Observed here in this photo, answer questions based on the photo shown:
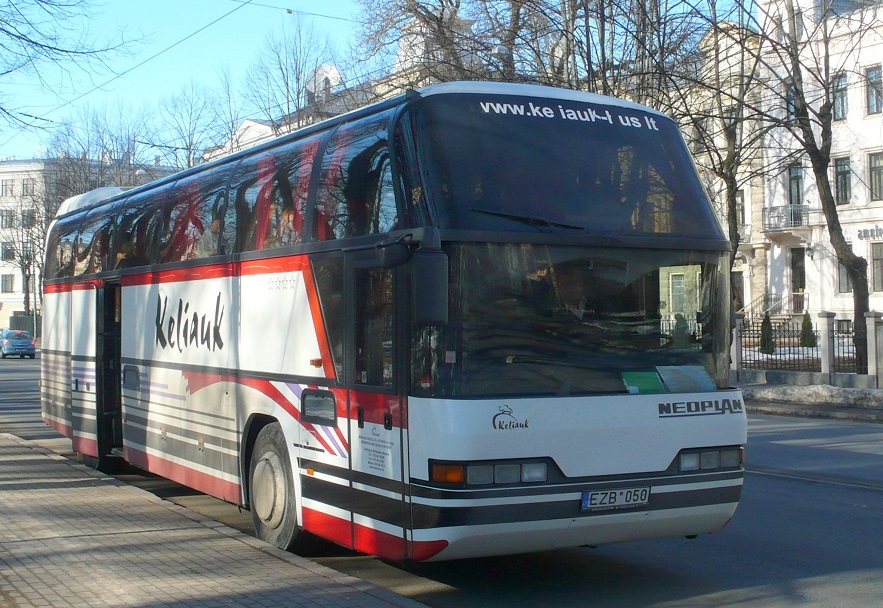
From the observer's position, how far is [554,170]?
7.08m

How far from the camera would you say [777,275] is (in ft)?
172

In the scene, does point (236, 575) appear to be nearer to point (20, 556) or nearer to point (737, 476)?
point (20, 556)

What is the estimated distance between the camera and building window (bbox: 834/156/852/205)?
4722 centimetres

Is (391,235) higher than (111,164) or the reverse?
the reverse

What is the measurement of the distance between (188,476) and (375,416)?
4226mm

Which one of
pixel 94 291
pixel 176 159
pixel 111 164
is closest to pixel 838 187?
pixel 176 159

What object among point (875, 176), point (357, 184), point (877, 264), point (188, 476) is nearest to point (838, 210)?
point (875, 176)

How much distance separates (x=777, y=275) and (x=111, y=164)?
32.9 meters

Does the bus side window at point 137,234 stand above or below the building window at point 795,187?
below

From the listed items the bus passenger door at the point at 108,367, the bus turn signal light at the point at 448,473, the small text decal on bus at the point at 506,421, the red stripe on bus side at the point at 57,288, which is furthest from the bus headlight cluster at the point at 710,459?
the red stripe on bus side at the point at 57,288

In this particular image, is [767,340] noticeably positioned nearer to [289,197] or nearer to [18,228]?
[289,197]

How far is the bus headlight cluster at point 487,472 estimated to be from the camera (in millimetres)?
6340

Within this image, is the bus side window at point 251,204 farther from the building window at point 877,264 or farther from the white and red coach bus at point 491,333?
the building window at point 877,264

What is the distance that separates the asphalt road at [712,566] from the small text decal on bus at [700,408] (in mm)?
1275
